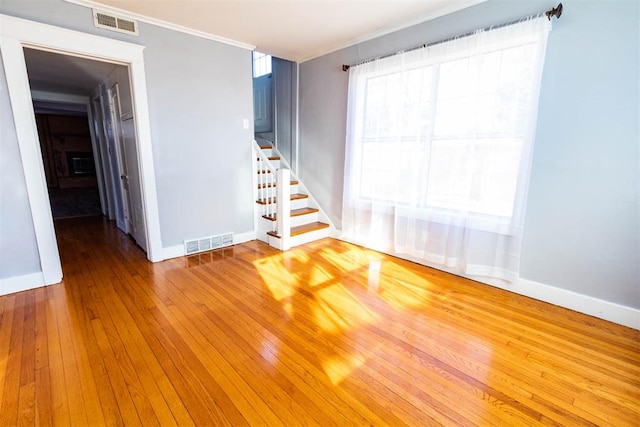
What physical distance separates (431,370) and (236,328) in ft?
4.27

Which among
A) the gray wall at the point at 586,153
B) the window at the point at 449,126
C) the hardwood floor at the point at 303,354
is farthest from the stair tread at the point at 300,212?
the gray wall at the point at 586,153

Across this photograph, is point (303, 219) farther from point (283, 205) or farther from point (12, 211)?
point (12, 211)

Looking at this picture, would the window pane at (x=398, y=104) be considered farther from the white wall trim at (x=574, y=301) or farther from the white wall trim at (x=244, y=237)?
the white wall trim at (x=244, y=237)

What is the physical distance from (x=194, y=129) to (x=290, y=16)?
1.62 m

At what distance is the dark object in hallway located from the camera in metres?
5.71

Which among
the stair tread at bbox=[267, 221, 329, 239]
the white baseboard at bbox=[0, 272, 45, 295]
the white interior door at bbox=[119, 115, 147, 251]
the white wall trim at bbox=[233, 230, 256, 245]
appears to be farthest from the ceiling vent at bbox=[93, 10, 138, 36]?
the stair tread at bbox=[267, 221, 329, 239]

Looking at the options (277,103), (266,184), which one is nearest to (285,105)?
(277,103)

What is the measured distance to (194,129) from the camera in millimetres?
3287

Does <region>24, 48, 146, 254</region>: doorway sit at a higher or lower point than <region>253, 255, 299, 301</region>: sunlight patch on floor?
higher

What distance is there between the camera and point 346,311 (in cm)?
223

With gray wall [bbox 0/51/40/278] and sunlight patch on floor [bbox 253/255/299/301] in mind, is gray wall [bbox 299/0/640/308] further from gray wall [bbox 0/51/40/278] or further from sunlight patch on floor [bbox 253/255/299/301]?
gray wall [bbox 0/51/40/278]

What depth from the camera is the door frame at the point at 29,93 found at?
2.24 m

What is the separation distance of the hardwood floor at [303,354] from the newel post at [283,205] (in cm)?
83

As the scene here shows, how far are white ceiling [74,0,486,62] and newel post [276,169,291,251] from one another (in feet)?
5.13
